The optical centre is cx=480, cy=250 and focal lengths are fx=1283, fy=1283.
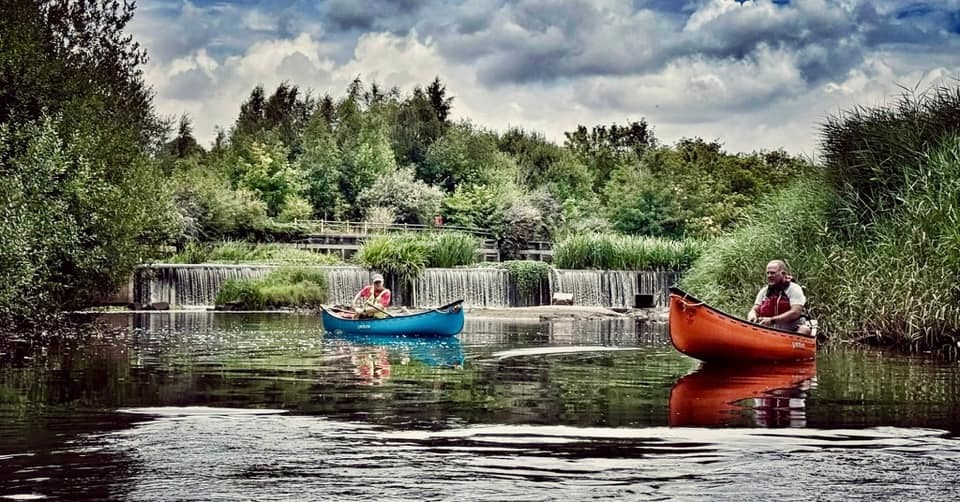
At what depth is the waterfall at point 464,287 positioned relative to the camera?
129 ft

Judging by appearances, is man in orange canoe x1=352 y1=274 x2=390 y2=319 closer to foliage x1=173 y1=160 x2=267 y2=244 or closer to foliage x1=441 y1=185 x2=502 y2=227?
foliage x1=173 y1=160 x2=267 y2=244

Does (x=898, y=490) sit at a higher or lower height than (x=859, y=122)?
lower

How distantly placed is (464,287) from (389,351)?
18.8m

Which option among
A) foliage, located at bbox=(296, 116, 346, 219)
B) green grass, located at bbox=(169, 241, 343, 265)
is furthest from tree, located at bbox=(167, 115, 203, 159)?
green grass, located at bbox=(169, 241, 343, 265)

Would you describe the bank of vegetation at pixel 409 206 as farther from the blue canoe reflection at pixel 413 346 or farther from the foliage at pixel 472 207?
the blue canoe reflection at pixel 413 346

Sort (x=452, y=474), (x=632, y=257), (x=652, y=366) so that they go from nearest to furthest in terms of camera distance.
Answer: (x=452, y=474)
(x=652, y=366)
(x=632, y=257)

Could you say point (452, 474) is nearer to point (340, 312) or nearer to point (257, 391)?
point (257, 391)

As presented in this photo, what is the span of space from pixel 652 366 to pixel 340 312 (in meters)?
9.57

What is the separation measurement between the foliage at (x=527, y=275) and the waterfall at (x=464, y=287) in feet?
1.01

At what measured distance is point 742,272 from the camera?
26859 millimetres

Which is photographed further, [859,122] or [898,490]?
[859,122]

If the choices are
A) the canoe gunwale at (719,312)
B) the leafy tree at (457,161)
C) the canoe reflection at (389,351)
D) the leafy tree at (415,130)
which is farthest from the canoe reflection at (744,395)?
the leafy tree at (415,130)

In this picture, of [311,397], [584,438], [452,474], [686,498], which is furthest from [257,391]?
[686,498]

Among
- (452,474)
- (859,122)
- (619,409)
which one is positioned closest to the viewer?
(452,474)
